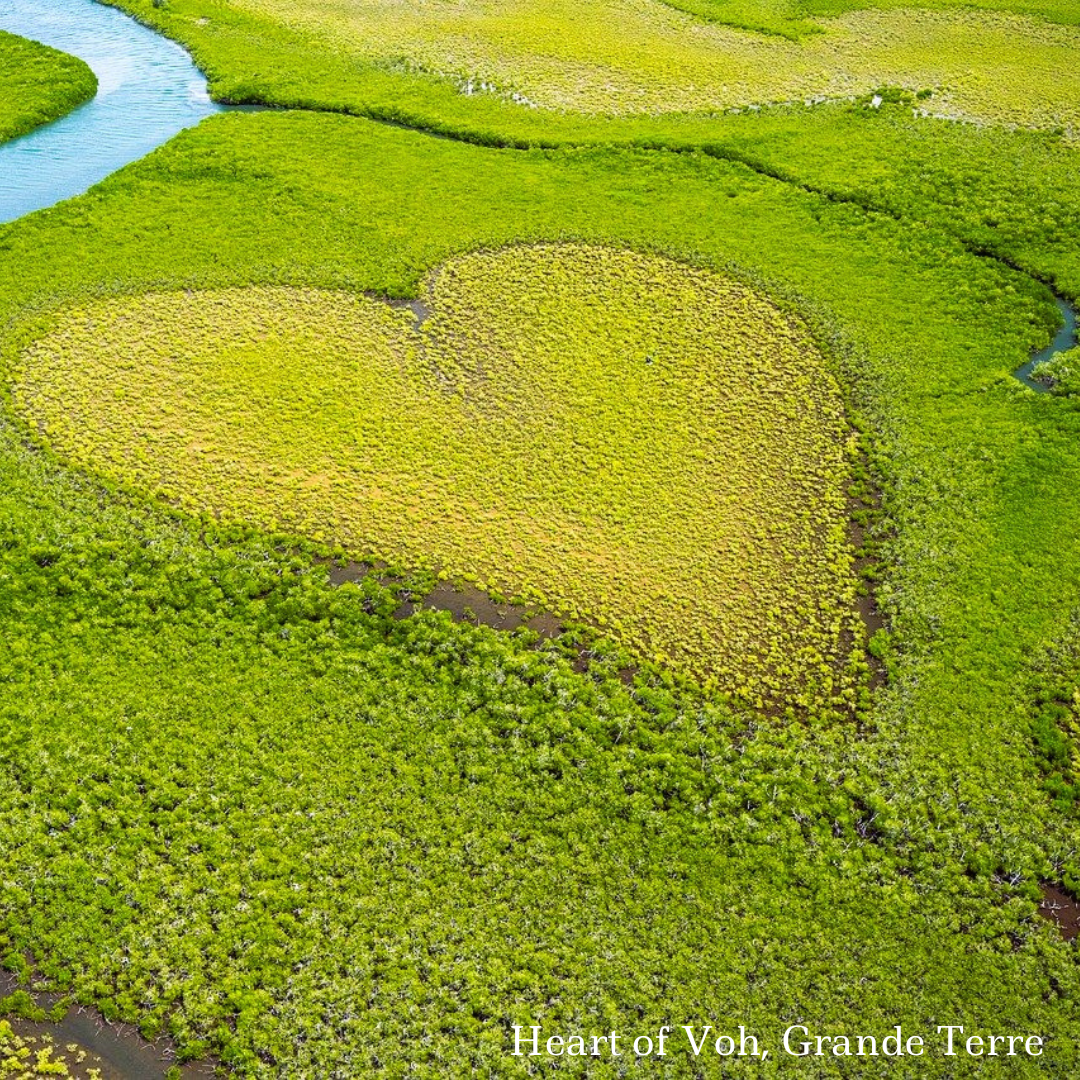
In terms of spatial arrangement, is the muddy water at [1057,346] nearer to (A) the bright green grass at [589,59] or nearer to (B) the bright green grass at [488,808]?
(B) the bright green grass at [488,808]

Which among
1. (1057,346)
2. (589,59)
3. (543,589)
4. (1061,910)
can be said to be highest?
(589,59)

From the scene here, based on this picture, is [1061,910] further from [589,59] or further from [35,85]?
[35,85]

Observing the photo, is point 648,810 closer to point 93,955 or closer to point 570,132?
point 93,955

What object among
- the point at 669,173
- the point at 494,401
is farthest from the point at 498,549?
the point at 669,173

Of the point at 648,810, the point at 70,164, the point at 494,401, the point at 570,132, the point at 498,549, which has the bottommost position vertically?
the point at 648,810

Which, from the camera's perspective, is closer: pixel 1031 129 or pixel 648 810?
pixel 648 810

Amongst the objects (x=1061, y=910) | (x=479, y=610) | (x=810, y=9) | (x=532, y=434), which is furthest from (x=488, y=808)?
(x=810, y=9)
